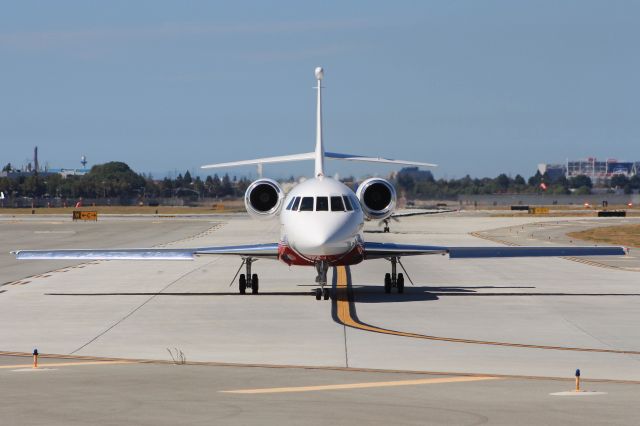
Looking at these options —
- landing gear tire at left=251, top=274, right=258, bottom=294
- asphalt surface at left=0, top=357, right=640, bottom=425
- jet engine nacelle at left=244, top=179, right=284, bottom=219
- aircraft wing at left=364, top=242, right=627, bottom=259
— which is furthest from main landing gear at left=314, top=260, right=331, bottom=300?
asphalt surface at left=0, top=357, right=640, bottom=425

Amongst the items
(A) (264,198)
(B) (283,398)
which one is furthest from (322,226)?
(B) (283,398)

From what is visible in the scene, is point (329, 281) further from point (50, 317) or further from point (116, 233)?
point (116, 233)

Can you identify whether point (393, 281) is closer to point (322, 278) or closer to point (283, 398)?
point (322, 278)

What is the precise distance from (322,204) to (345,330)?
6.26 m

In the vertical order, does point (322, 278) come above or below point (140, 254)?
below

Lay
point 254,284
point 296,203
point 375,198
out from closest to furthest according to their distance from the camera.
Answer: point 296,203
point 375,198
point 254,284

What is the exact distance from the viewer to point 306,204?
94.7ft

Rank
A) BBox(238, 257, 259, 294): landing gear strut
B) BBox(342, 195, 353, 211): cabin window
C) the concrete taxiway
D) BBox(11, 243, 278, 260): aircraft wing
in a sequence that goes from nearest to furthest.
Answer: the concrete taxiway
BBox(342, 195, 353, 211): cabin window
BBox(11, 243, 278, 260): aircraft wing
BBox(238, 257, 259, 294): landing gear strut

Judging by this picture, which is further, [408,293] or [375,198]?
[408,293]

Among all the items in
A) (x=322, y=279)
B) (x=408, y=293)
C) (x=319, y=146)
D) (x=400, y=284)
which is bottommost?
(x=408, y=293)

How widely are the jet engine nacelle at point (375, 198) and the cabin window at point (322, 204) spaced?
8.97 feet

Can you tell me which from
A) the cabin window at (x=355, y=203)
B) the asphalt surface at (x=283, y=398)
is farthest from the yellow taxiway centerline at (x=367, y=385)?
the cabin window at (x=355, y=203)

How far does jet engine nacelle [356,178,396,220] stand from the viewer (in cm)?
3142

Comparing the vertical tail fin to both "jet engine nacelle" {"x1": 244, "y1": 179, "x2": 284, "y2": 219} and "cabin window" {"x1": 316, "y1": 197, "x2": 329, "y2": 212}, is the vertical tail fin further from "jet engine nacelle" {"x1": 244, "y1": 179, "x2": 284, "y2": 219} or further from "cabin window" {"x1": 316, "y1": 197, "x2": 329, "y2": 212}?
"cabin window" {"x1": 316, "y1": 197, "x2": 329, "y2": 212}
